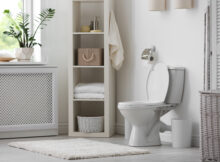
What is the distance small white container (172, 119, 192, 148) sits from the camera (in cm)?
490

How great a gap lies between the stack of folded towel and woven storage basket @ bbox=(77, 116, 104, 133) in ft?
0.78

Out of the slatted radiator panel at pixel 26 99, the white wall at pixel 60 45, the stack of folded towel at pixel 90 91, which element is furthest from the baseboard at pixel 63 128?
the stack of folded towel at pixel 90 91

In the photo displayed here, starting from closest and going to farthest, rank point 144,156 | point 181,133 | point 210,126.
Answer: point 210,126 < point 144,156 < point 181,133

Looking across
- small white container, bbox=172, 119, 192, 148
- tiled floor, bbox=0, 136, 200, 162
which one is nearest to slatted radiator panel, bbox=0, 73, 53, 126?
tiled floor, bbox=0, 136, 200, 162

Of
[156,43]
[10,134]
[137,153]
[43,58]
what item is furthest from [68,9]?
[137,153]

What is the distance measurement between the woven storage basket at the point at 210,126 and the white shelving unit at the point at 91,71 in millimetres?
1716

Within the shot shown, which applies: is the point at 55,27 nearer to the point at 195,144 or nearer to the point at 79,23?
the point at 79,23

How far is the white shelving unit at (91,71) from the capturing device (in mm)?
5711

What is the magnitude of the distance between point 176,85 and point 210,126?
3.52 feet

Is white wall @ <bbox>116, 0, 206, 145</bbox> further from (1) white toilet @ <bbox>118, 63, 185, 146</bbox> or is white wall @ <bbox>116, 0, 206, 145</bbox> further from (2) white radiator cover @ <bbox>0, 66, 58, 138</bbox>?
(2) white radiator cover @ <bbox>0, 66, 58, 138</bbox>

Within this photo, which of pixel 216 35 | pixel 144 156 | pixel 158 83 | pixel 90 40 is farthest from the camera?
pixel 90 40

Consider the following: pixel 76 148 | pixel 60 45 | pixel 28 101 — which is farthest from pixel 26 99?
A: pixel 76 148

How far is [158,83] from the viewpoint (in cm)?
530

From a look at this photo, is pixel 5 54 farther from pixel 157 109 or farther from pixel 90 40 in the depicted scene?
pixel 157 109
